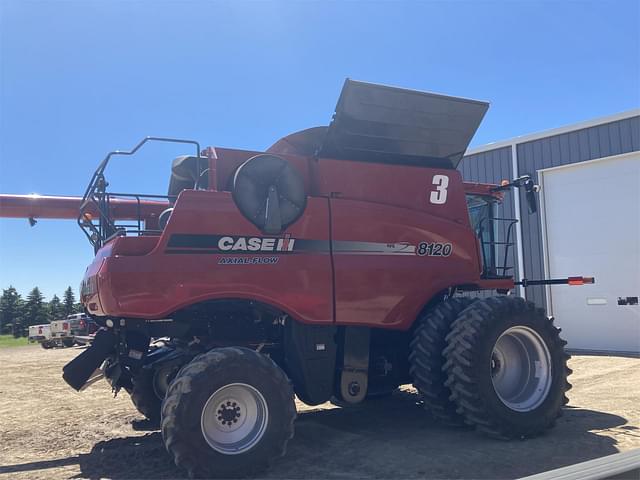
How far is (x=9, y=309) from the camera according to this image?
52.5 meters

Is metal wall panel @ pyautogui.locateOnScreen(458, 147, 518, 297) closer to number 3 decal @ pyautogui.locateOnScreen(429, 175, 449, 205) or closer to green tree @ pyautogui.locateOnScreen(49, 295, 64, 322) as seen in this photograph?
number 3 decal @ pyautogui.locateOnScreen(429, 175, 449, 205)

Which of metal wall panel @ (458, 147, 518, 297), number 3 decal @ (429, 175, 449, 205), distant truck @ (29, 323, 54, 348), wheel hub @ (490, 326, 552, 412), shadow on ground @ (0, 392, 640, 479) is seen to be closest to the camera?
shadow on ground @ (0, 392, 640, 479)

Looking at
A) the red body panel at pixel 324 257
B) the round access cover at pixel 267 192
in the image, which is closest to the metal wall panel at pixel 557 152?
the red body panel at pixel 324 257

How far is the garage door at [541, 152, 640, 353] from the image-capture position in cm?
1434

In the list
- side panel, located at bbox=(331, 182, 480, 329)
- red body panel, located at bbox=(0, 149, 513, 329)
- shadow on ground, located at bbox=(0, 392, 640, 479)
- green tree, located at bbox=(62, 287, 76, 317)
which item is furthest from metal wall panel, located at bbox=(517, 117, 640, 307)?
green tree, located at bbox=(62, 287, 76, 317)

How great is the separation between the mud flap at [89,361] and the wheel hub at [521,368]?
13.4 feet

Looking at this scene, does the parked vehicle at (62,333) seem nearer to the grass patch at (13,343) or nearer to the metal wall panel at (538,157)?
the grass patch at (13,343)

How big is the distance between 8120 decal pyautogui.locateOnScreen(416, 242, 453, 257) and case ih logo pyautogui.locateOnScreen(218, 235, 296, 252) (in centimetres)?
161

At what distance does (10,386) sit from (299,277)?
338 inches

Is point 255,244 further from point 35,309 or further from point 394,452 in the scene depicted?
point 35,309

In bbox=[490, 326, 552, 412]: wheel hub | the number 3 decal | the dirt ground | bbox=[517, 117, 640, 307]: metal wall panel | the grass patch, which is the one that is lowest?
the dirt ground

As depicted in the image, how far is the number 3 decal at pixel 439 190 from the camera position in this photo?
6.96 metres

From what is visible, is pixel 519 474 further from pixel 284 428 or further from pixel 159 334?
pixel 159 334

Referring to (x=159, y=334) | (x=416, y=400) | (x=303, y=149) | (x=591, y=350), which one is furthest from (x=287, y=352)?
(x=591, y=350)
